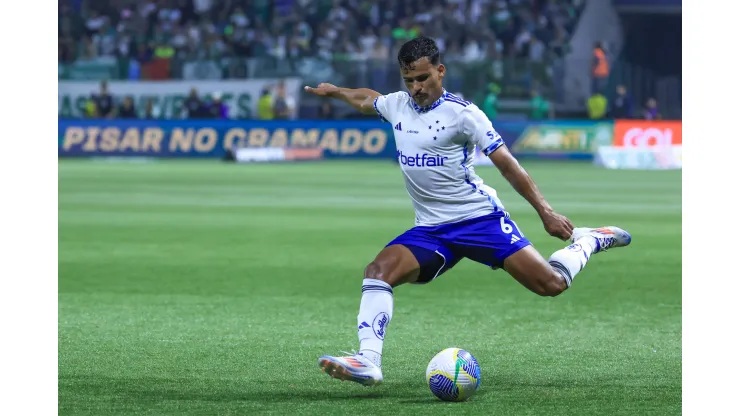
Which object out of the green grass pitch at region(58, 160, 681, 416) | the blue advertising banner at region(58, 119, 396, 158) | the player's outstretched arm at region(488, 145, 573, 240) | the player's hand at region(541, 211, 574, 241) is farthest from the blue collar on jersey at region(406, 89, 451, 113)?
the blue advertising banner at region(58, 119, 396, 158)

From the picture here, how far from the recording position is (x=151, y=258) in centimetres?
1378

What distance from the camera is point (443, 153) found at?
23.4ft

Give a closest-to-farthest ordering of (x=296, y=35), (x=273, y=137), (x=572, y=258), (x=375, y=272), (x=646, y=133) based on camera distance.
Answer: (x=375, y=272), (x=572, y=258), (x=646, y=133), (x=273, y=137), (x=296, y=35)

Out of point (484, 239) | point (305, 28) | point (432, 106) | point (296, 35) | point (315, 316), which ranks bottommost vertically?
point (315, 316)

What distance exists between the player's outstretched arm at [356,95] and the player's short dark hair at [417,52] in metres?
0.72

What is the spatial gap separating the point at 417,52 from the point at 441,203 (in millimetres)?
912

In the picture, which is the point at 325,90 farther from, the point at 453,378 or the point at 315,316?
the point at 315,316

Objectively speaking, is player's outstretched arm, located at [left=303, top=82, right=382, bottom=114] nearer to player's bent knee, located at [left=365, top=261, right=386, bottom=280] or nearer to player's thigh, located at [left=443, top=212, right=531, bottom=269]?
player's thigh, located at [left=443, top=212, right=531, bottom=269]

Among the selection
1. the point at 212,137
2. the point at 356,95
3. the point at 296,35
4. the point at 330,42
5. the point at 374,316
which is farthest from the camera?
the point at 296,35

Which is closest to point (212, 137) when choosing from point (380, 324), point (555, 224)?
point (380, 324)

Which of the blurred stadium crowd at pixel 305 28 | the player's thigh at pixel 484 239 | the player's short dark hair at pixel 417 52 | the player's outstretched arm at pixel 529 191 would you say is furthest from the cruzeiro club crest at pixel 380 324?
the blurred stadium crowd at pixel 305 28

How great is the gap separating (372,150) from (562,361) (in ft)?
86.1

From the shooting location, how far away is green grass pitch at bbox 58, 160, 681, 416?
22.0 ft
